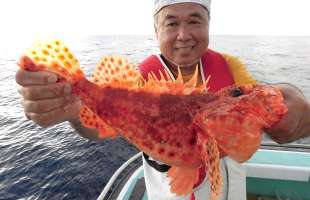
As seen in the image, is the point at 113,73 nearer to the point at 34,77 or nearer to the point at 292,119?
the point at 34,77

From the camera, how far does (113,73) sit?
8.67 feet

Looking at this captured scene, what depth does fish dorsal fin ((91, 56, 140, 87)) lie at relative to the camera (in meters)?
2.63

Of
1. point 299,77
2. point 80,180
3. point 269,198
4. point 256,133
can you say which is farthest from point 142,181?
point 299,77

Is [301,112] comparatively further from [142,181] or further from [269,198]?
[269,198]

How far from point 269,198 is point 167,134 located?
554 centimetres

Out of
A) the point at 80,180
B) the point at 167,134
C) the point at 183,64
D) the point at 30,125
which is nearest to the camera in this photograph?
the point at 167,134

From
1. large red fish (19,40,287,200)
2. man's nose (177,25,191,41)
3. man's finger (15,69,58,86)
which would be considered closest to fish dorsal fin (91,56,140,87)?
large red fish (19,40,287,200)

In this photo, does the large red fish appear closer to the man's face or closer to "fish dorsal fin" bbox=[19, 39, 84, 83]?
"fish dorsal fin" bbox=[19, 39, 84, 83]

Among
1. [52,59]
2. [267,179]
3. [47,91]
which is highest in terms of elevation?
[52,59]

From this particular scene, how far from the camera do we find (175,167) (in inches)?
107

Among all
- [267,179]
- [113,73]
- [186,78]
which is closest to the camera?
[113,73]

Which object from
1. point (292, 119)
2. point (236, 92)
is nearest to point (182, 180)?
point (236, 92)

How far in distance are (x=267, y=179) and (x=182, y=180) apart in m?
4.91

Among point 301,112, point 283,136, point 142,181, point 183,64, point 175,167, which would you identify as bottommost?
point 142,181
